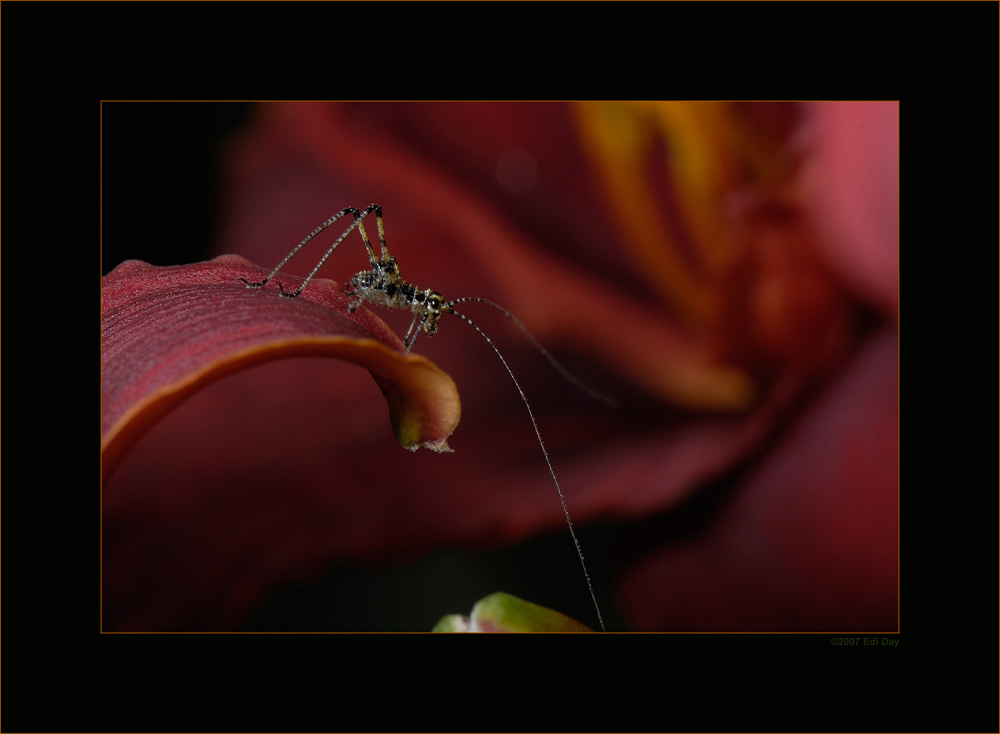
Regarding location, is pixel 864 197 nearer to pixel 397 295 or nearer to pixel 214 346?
pixel 397 295

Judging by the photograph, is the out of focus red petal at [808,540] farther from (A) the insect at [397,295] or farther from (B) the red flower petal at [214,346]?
(B) the red flower petal at [214,346]

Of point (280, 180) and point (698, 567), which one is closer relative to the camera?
point (698, 567)

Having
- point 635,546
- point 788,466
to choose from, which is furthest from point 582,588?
point 788,466

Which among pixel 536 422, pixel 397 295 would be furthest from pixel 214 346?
pixel 536 422

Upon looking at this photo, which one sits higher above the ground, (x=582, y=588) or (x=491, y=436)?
(x=491, y=436)

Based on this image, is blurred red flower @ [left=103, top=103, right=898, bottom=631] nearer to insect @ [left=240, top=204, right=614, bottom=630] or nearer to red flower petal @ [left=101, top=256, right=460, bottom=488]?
insect @ [left=240, top=204, right=614, bottom=630]

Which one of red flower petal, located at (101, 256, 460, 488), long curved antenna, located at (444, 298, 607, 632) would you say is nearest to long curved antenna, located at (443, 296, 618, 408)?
long curved antenna, located at (444, 298, 607, 632)

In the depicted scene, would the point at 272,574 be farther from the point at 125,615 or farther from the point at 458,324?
the point at 458,324
